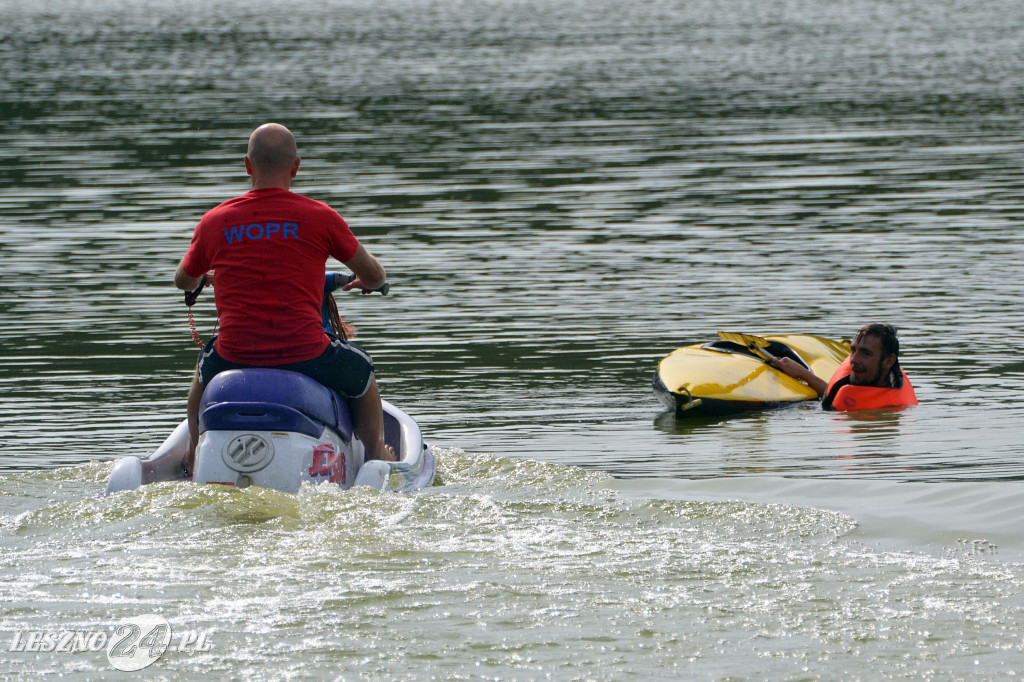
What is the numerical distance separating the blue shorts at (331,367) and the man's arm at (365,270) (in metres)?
0.30

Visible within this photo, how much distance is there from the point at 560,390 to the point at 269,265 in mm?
4627

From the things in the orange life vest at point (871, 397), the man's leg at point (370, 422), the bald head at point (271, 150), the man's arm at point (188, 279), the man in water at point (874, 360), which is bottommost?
the orange life vest at point (871, 397)

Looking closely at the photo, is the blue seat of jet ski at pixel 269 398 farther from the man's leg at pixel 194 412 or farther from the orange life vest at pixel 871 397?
the orange life vest at pixel 871 397

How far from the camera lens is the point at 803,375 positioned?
1136 cm

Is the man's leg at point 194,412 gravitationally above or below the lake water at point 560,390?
above

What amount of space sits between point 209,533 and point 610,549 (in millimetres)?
1675

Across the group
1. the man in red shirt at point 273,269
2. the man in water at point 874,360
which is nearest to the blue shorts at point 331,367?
the man in red shirt at point 273,269

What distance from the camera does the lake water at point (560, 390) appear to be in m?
5.41

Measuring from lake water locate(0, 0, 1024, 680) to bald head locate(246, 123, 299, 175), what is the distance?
1531mm

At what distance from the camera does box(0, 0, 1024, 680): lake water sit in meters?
5.41

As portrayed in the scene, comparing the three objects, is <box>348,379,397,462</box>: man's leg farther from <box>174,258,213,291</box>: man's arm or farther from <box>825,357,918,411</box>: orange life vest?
<box>825,357,918,411</box>: orange life vest

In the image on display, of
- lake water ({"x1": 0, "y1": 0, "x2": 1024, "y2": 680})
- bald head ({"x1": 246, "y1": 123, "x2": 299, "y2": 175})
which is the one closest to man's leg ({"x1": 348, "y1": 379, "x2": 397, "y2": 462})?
lake water ({"x1": 0, "y1": 0, "x2": 1024, "y2": 680})

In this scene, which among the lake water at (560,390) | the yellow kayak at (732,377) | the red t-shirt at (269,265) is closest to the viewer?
the lake water at (560,390)

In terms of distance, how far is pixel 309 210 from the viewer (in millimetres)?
7164
